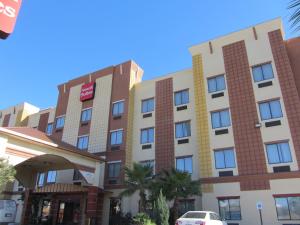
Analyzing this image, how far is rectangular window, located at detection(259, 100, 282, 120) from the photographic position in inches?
874

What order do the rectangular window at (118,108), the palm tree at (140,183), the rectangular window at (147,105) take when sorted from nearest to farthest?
Answer: the palm tree at (140,183)
the rectangular window at (147,105)
the rectangular window at (118,108)

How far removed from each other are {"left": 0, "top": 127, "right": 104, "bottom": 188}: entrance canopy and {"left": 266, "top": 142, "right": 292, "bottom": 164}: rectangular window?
14784mm

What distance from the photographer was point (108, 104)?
1268 inches

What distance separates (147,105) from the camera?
3058 centimetres

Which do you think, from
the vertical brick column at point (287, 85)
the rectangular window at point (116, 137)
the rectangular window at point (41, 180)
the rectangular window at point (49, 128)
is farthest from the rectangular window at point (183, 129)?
the rectangular window at point (49, 128)

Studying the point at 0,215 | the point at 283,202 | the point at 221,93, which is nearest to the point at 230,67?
the point at 221,93

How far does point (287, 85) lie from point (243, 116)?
4.17 metres

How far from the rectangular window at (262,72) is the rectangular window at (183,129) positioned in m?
7.39

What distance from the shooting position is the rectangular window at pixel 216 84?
1003 inches

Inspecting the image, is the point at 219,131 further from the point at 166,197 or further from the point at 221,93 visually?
the point at 166,197

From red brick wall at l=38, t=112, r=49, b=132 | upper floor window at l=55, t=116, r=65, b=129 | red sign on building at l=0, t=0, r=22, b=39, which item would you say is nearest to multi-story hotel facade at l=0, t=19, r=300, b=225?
upper floor window at l=55, t=116, r=65, b=129

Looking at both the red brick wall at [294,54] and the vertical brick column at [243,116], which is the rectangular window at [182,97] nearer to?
the vertical brick column at [243,116]

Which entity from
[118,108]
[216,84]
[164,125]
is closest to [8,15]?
[216,84]

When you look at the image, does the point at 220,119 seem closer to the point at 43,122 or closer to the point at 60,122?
the point at 60,122
